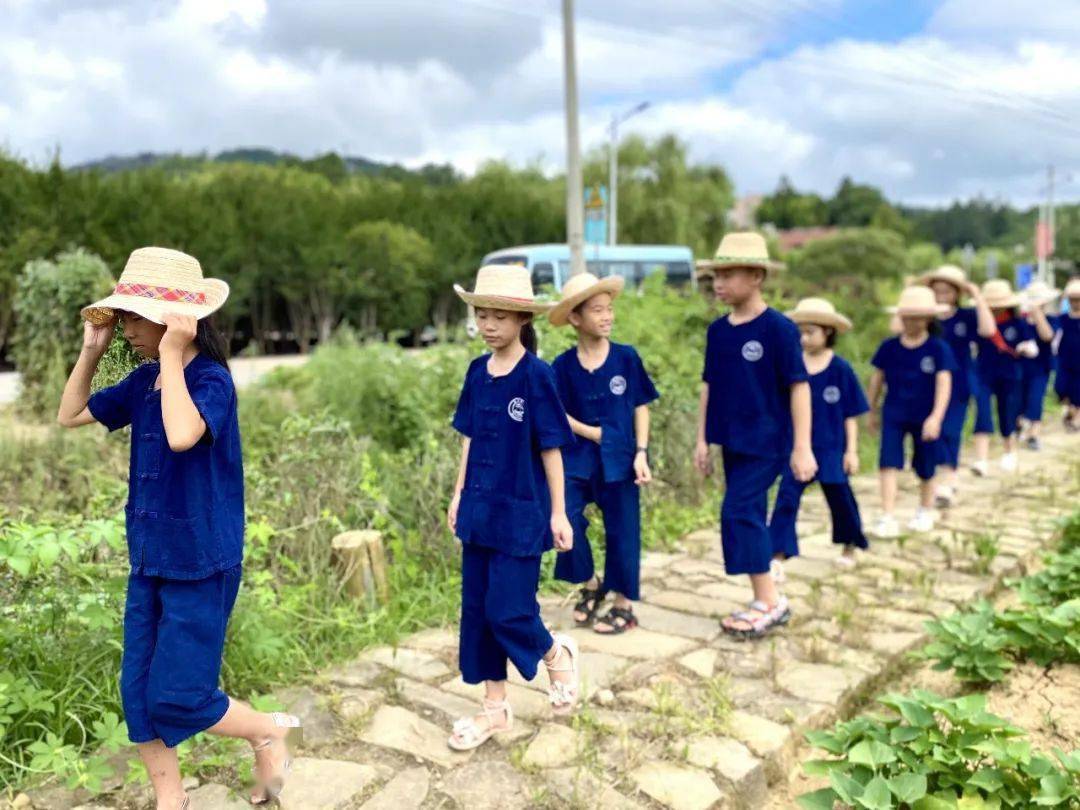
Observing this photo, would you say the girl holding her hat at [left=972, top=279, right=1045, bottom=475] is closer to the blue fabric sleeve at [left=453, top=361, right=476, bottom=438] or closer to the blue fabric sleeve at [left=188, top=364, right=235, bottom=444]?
the blue fabric sleeve at [left=453, top=361, right=476, bottom=438]

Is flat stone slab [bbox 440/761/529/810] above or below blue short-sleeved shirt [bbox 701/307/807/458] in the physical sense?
→ below

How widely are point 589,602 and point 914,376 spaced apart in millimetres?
2912

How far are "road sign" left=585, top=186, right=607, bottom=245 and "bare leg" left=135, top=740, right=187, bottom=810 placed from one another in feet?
21.2

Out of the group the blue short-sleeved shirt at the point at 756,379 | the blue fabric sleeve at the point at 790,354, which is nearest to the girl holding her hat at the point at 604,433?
the blue short-sleeved shirt at the point at 756,379

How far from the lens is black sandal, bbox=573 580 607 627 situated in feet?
14.1

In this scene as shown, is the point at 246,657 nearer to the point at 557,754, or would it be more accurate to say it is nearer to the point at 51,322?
the point at 557,754

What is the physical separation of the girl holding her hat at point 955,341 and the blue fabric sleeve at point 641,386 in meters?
3.12

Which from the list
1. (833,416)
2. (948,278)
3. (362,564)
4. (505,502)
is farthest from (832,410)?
(505,502)

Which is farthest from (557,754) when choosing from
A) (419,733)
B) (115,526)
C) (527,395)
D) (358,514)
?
(358,514)

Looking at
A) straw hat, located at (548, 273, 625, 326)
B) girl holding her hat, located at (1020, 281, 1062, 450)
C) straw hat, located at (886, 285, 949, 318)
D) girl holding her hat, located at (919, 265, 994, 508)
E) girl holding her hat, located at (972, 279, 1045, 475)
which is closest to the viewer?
straw hat, located at (548, 273, 625, 326)

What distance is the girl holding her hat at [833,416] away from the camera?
5207mm

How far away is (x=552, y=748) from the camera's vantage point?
10.2ft

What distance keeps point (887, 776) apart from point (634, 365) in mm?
1896

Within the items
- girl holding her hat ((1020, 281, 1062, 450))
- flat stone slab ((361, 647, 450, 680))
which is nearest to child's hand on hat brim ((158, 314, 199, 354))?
flat stone slab ((361, 647, 450, 680))
